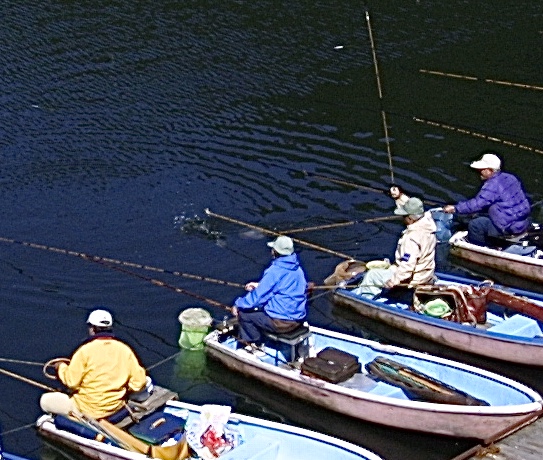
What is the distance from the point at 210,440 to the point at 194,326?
3.54 metres

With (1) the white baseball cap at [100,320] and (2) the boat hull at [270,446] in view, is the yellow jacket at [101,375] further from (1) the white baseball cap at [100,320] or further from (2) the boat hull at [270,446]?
(2) the boat hull at [270,446]

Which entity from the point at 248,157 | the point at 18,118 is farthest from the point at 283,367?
the point at 18,118

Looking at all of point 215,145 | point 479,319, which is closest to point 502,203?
point 479,319

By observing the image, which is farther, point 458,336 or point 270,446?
point 458,336

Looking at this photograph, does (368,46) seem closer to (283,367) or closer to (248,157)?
(248,157)

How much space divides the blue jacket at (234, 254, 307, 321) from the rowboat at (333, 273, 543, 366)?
240 cm

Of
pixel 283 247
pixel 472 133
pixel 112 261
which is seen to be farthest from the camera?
pixel 472 133

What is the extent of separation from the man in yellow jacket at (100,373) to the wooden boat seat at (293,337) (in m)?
2.56

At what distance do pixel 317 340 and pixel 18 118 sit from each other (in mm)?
13064

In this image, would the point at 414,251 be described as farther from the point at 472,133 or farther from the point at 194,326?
the point at 472,133

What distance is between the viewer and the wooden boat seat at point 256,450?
528 inches

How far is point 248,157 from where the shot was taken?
24969 millimetres

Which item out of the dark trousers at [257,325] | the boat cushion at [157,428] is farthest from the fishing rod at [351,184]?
the boat cushion at [157,428]

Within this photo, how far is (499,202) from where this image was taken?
19.5 meters
